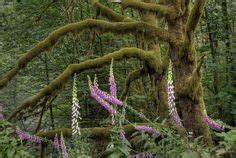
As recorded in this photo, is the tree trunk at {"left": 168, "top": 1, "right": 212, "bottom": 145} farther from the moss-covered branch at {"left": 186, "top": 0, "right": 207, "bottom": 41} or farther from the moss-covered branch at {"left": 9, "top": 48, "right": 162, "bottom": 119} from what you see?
the moss-covered branch at {"left": 9, "top": 48, "right": 162, "bottom": 119}

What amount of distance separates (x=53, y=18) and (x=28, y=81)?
2.05 meters

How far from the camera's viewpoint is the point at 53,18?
505 inches

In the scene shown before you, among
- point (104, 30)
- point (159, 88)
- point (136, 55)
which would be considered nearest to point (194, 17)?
point (136, 55)

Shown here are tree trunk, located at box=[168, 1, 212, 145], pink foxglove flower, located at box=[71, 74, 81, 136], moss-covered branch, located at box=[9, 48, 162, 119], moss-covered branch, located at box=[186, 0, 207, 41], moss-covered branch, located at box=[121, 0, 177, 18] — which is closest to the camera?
pink foxglove flower, located at box=[71, 74, 81, 136]

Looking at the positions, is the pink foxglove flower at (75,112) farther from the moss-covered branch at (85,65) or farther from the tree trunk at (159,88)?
the tree trunk at (159,88)

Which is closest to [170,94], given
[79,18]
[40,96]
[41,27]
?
[40,96]

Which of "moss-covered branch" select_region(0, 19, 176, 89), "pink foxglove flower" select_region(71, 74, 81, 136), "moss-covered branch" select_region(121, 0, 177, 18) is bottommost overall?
"pink foxglove flower" select_region(71, 74, 81, 136)

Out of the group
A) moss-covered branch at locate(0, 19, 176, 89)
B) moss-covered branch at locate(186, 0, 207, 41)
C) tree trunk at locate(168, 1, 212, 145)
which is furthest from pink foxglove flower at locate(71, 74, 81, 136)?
moss-covered branch at locate(0, 19, 176, 89)

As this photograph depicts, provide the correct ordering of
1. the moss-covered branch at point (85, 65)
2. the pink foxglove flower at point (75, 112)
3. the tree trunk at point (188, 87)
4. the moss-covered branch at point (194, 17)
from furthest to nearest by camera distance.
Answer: the moss-covered branch at point (85, 65), the tree trunk at point (188, 87), the moss-covered branch at point (194, 17), the pink foxglove flower at point (75, 112)

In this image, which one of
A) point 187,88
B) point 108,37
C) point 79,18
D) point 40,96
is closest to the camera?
point 187,88

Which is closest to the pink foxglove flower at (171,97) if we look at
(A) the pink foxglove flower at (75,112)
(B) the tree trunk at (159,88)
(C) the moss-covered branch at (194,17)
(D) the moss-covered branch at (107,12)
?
(A) the pink foxglove flower at (75,112)

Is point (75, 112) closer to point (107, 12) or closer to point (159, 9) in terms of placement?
point (159, 9)

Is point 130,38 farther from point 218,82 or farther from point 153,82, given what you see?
point 153,82

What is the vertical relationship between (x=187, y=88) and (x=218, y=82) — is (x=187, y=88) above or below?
above
